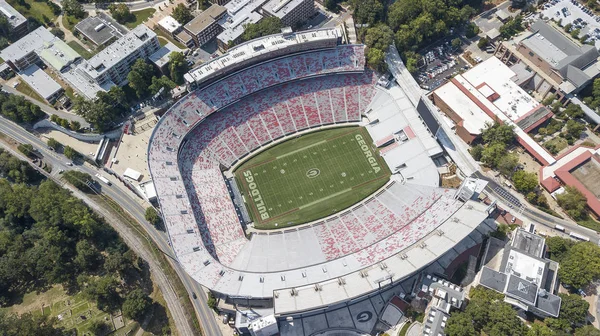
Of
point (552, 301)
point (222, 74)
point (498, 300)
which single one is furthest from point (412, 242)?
point (222, 74)

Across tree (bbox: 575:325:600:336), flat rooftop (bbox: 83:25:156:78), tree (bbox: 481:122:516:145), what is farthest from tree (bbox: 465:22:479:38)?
flat rooftop (bbox: 83:25:156:78)

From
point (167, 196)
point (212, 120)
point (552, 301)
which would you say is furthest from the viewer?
point (212, 120)

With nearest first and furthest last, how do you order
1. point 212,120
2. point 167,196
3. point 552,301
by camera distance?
point 552,301 → point 167,196 → point 212,120

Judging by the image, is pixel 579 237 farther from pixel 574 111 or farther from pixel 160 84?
pixel 160 84

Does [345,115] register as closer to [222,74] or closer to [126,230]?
[222,74]

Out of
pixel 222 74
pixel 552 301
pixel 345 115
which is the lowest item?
pixel 552 301

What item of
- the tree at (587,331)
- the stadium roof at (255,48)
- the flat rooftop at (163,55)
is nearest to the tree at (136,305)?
the stadium roof at (255,48)

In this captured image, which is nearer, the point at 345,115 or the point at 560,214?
the point at 560,214
